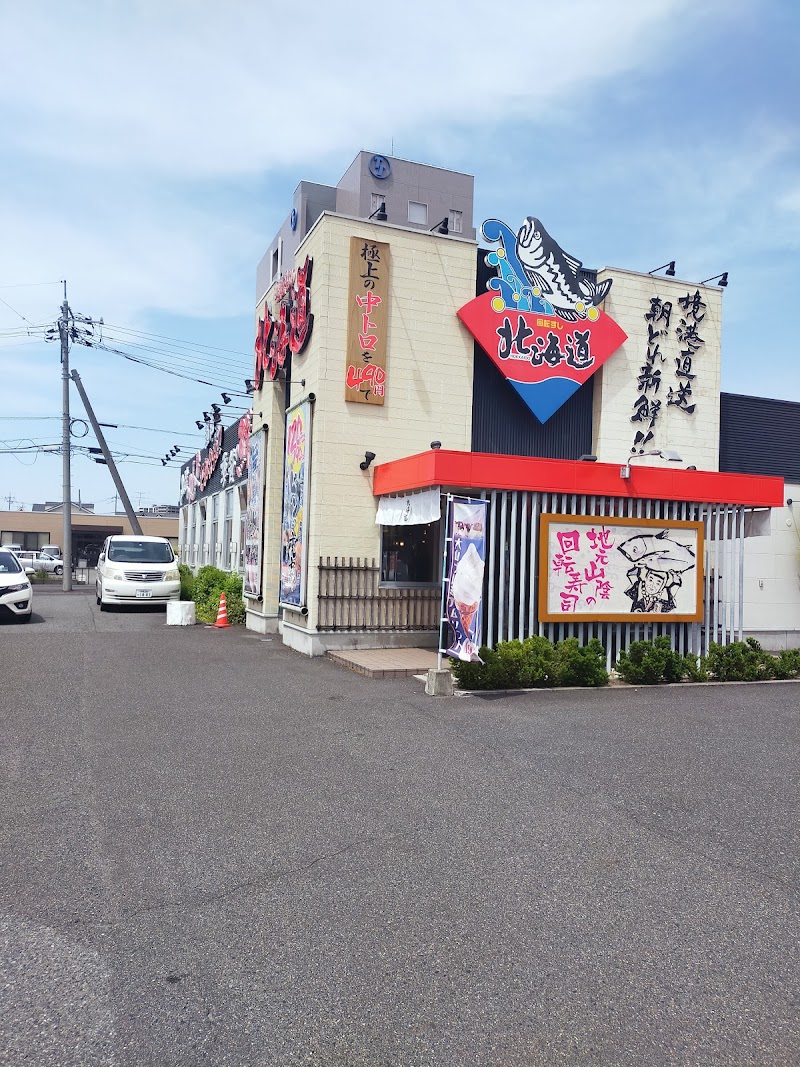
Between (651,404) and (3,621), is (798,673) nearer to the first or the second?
(651,404)

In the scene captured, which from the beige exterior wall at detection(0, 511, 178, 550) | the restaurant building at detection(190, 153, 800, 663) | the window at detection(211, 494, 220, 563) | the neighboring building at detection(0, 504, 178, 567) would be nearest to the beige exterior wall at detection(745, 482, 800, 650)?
the restaurant building at detection(190, 153, 800, 663)

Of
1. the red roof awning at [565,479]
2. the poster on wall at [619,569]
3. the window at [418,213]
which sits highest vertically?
the window at [418,213]

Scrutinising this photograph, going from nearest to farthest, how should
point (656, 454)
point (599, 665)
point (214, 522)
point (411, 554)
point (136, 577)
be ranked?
point (599, 665)
point (656, 454)
point (411, 554)
point (136, 577)
point (214, 522)

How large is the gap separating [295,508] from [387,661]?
4247mm

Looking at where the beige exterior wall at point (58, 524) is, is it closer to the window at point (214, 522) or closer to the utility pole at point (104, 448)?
the utility pole at point (104, 448)

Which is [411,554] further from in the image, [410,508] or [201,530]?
[201,530]

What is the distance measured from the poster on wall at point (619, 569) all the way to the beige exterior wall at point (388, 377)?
139 inches

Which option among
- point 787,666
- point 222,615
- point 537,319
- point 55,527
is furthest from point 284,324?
point 55,527

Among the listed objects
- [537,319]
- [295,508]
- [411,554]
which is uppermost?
[537,319]

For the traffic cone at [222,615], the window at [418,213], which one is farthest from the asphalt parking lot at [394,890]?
the window at [418,213]

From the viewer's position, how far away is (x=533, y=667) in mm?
11570

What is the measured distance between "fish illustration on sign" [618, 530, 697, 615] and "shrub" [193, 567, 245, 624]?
10.1 meters

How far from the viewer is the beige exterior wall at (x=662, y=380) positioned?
16.8 metres

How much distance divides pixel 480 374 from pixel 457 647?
6697 mm
